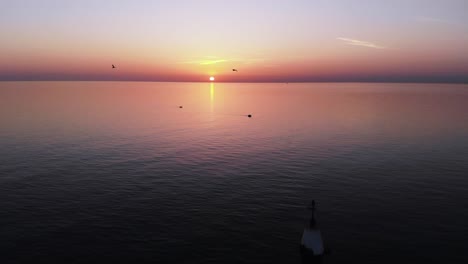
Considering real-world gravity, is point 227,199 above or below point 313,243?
below

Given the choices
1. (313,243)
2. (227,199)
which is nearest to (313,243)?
(313,243)

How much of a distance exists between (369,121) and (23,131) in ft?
468

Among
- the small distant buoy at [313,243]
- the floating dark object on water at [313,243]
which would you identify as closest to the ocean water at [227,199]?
the floating dark object on water at [313,243]

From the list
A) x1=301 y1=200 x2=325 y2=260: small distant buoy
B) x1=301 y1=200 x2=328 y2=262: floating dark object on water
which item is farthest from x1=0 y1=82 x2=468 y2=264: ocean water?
x1=301 y1=200 x2=325 y2=260: small distant buoy

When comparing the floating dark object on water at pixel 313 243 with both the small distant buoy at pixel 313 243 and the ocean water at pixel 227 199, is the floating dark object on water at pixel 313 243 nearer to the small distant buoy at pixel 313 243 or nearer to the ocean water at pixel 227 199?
the small distant buoy at pixel 313 243

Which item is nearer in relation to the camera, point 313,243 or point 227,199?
point 313,243

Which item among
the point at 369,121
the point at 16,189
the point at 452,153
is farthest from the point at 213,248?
the point at 369,121

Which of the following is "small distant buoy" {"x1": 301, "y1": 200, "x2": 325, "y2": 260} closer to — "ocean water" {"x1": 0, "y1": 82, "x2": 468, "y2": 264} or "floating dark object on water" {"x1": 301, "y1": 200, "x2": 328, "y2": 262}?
"floating dark object on water" {"x1": 301, "y1": 200, "x2": 328, "y2": 262}

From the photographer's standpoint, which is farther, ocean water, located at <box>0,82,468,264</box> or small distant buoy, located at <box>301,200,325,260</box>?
ocean water, located at <box>0,82,468,264</box>

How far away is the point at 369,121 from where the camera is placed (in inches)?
6319

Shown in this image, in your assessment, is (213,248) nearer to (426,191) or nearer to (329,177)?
(329,177)

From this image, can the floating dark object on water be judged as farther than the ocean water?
No

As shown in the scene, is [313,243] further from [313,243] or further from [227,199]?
[227,199]

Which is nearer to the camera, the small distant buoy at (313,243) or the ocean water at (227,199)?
the small distant buoy at (313,243)
